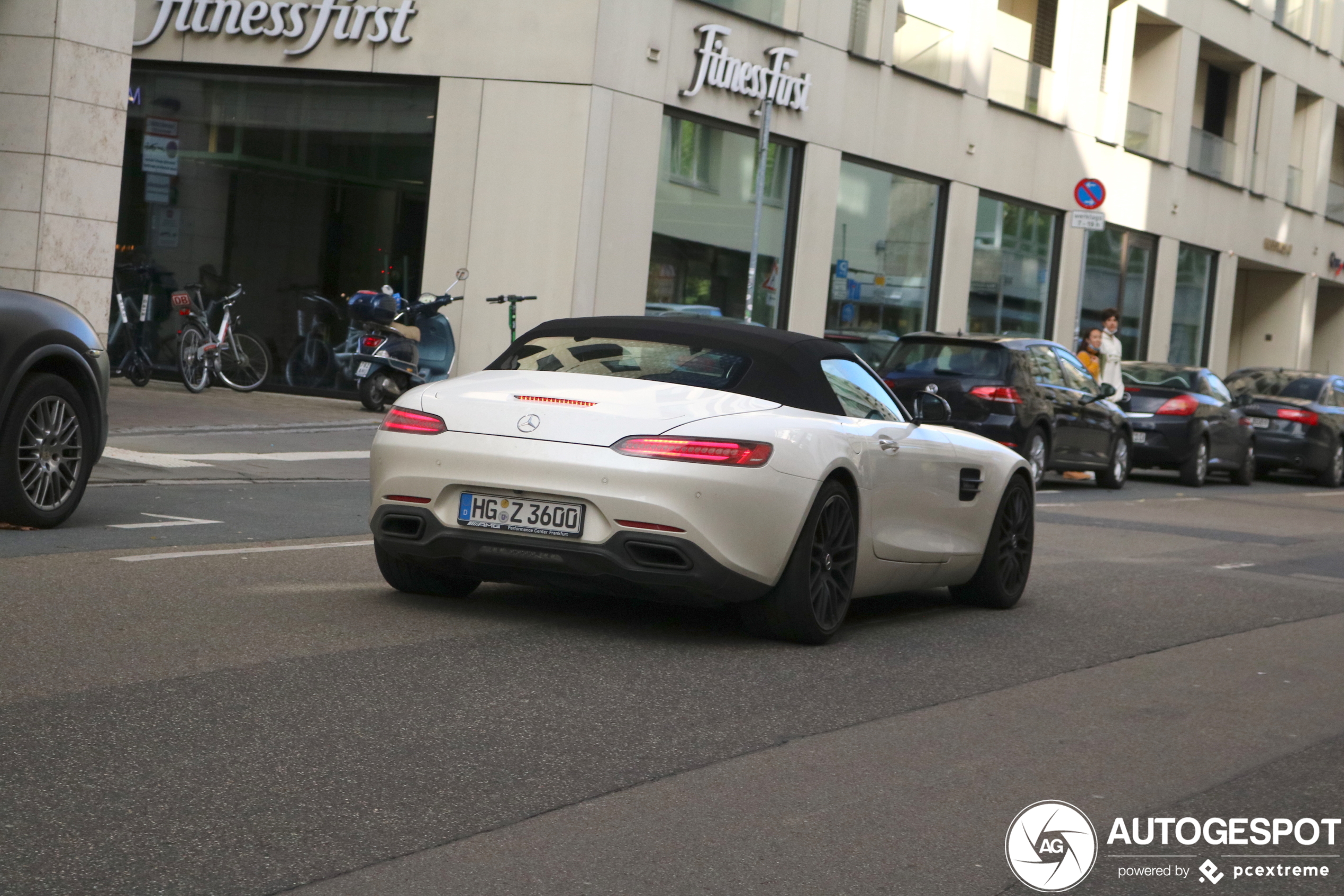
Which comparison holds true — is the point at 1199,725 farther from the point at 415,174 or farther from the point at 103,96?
the point at 415,174

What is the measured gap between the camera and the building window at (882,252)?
26.2 m

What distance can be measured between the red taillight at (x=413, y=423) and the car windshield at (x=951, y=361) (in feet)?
36.5

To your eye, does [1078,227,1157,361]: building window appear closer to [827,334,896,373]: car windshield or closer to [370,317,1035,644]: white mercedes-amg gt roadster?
[827,334,896,373]: car windshield

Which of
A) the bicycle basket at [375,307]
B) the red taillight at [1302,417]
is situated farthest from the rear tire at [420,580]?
the red taillight at [1302,417]

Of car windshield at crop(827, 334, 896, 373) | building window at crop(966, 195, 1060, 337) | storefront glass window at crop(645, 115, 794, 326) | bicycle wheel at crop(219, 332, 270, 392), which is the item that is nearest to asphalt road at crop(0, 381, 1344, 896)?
bicycle wheel at crop(219, 332, 270, 392)

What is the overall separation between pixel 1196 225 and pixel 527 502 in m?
33.7

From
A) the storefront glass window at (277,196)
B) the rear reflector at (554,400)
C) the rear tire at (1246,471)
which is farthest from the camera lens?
the rear tire at (1246,471)

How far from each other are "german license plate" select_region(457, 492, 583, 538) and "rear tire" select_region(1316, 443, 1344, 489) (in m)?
20.9

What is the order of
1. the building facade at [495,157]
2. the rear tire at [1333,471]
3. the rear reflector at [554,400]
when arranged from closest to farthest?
the rear reflector at [554,400], the building facade at [495,157], the rear tire at [1333,471]

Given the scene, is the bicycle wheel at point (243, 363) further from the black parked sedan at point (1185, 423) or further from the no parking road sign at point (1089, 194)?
the no parking road sign at point (1089, 194)

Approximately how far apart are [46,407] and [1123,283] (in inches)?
1148

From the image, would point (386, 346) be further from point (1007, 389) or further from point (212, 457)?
point (1007, 389)

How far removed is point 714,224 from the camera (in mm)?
23531

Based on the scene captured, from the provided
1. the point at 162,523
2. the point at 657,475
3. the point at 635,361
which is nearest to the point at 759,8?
the point at 162,523
